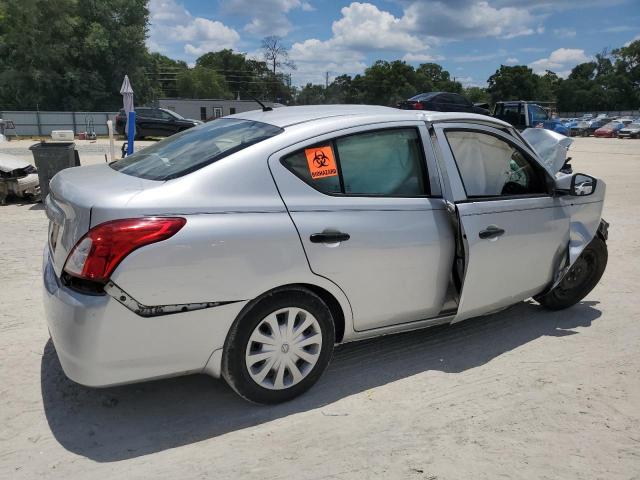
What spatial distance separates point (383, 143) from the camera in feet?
11.2

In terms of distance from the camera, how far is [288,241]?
2855 mm

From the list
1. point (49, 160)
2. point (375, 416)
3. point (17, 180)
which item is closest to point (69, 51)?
point (17, 180)

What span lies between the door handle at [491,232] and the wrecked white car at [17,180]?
822cm

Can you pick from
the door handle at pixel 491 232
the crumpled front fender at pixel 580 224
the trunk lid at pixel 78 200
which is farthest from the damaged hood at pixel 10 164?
the crumpled front fender at pixel 580 224

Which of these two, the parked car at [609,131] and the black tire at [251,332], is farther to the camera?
the parked car at [609,131]

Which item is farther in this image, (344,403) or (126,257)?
(344,403)

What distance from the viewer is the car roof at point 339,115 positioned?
132 inches

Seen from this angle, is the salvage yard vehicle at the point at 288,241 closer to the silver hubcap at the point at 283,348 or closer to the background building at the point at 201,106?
the silver hubcap at the point at 283,348

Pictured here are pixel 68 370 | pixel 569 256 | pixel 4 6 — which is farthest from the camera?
pixel 4 6

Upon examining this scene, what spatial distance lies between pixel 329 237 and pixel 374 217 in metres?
0.35

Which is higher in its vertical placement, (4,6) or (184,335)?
(4,6)

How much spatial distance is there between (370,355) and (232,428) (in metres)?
1.25

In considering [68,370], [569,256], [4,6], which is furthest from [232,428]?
[4,6]

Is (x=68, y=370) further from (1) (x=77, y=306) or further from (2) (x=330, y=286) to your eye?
(2) (x=330, y=286)
